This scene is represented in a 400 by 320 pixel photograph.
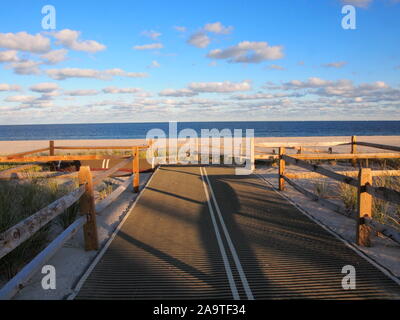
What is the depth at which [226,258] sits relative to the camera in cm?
446

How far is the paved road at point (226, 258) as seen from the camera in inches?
141

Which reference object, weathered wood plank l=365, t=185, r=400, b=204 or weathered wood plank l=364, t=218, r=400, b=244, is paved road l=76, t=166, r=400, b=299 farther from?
weathered wood plank l=365, t=185, r=400, b=204

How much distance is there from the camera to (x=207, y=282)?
3789 millimetres

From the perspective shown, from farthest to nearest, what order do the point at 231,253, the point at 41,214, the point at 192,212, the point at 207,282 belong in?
the point at 192,212
the point at 231,253
the point at 207,282
the point at 41,214

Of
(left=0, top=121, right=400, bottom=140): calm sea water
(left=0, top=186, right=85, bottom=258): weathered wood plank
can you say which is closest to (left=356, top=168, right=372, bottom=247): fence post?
(left=0, top=186, right=85, bottom=258): weathered wood plank

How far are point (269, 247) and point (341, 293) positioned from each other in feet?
4.57

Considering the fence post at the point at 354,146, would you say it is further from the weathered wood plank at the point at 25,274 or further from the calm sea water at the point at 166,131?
the calm sea water at the point at 166,131

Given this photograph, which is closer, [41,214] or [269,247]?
[41,214]

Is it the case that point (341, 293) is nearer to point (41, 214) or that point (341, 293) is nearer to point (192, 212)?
point (41, 214)

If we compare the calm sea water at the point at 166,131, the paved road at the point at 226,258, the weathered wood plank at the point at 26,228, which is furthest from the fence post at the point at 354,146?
the calm sea water at the point at 166,131

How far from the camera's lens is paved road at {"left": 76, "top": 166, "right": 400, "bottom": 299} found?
3.59 meters

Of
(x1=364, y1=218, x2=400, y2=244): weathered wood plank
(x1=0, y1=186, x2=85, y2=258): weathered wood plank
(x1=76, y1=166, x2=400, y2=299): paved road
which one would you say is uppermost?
(x1=0, y1=186, x2=85, y2=258): weathered wood plank

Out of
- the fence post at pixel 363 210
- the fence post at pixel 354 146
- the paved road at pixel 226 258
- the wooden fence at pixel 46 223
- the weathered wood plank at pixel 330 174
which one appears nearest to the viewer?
the wooden fence at pixel 46 223
